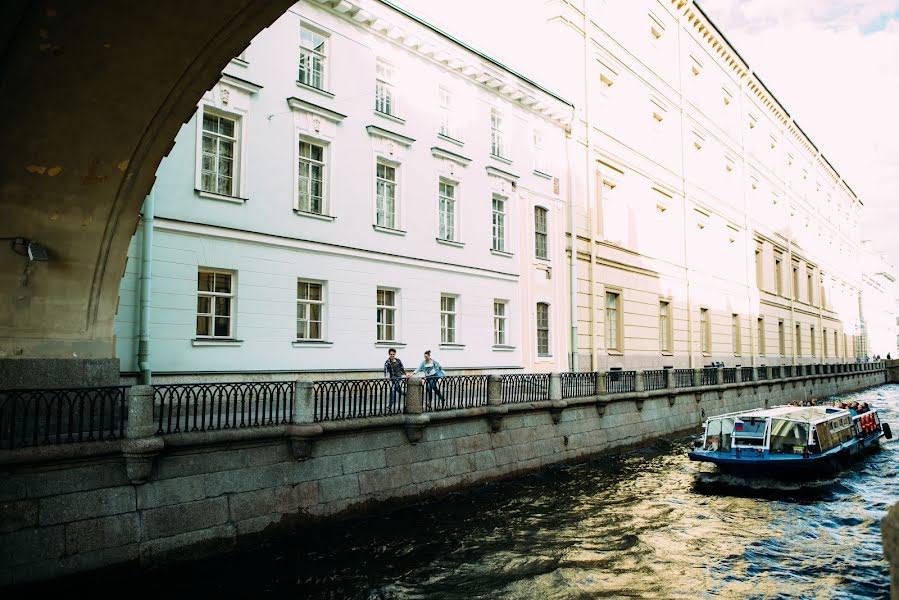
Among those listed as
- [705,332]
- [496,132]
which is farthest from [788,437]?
[705,332]

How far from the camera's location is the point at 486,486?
1505 cm

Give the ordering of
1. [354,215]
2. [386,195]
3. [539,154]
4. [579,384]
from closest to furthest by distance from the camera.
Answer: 1. [354,215]
2. [386,195]
3. [579,384]
4. [539,154]

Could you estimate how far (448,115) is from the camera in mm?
21469

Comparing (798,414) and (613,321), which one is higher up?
(613,321)

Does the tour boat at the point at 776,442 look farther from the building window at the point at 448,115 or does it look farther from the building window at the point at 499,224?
the building window at the point at 448,115

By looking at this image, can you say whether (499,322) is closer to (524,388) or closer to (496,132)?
(524,388)

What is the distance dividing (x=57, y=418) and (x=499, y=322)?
51.7ft

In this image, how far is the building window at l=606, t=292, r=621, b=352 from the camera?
27.9 metres

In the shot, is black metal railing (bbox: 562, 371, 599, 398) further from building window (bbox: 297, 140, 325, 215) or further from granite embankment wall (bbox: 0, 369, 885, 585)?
building window (bbox: 297, 140, 325, 215)

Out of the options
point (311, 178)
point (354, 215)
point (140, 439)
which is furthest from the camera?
point (354, 215)

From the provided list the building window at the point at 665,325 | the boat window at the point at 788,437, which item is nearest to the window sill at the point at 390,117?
the boat window at the point at 788,437

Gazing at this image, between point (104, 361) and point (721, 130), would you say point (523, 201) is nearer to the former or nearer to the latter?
point (104, 361)

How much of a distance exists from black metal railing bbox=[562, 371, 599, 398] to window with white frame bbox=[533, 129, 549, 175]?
8.54 metres

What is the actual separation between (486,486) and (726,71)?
3490 centimetres
